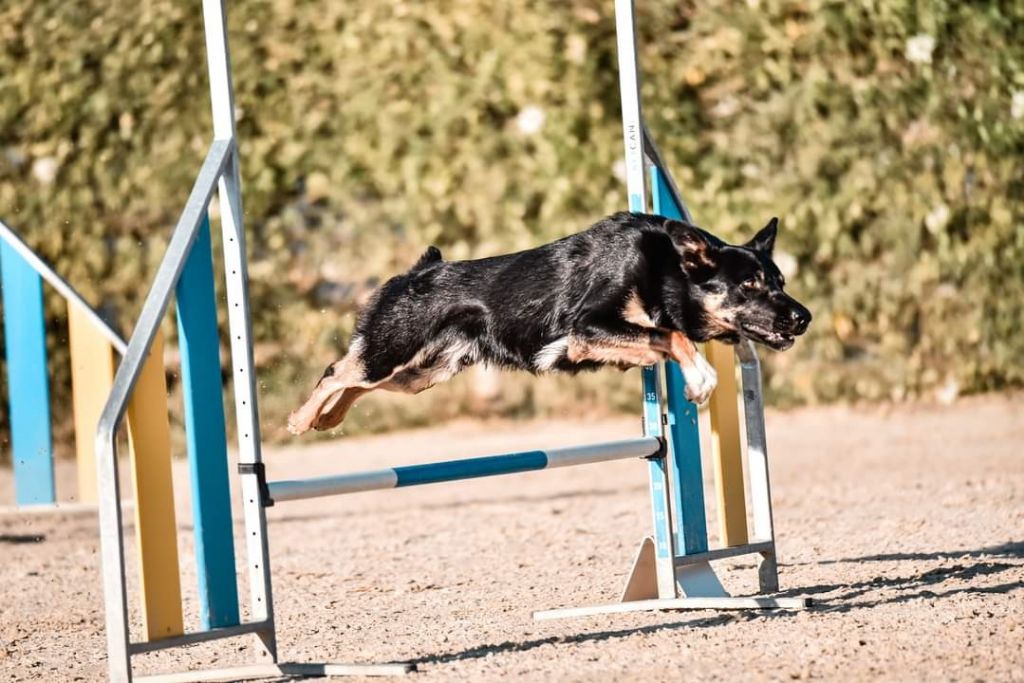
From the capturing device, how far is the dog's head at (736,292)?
3.78 meters

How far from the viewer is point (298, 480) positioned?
348cm

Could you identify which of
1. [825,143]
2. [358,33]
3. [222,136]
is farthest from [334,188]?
[222,136]

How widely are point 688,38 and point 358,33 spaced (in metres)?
1.86

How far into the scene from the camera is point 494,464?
377 centimetres

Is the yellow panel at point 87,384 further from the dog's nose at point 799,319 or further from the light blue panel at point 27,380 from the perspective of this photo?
the dog's nose at point 799,319

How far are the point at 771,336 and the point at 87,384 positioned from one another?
271 centimetres

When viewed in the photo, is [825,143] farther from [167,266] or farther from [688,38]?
[167,266]

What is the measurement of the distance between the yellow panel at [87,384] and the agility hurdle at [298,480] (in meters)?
1.63

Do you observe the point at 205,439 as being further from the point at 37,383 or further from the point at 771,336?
the point at 37,383

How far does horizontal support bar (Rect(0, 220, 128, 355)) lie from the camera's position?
16.2 feet

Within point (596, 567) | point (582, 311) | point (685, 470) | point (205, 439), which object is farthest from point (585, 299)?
point (596, 567)

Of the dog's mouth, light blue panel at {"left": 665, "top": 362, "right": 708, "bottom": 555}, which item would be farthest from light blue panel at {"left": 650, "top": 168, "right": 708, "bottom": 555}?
the dog's mouth

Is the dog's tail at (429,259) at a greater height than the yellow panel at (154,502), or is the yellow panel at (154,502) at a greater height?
the dog's tail at (429,259)

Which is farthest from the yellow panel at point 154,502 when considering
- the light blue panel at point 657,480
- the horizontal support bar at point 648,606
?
the light blue panel at point 657,480
